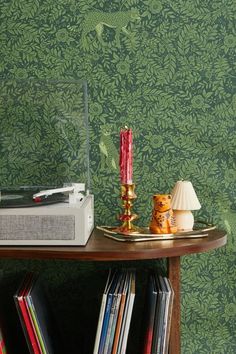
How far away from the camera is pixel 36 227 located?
144 centimetres

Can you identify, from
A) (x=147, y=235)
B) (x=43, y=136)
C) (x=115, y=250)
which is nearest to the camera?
(x=115, y=250)

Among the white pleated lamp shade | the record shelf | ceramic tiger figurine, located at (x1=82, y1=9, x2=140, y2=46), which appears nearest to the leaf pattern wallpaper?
ceramic tiger figurine, located at (x1=82, y1=9, x2=140, y2=46)

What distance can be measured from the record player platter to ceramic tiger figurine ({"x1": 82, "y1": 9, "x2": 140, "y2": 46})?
0.54m

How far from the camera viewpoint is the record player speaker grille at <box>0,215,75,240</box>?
4.70 ft

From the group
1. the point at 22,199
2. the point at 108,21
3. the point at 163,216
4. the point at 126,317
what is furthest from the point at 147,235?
the point at 108,21

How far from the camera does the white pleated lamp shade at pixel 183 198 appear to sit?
1597 millimetres

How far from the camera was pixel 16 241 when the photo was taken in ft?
4.73

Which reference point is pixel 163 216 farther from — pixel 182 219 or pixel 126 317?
→ pixel 126 317

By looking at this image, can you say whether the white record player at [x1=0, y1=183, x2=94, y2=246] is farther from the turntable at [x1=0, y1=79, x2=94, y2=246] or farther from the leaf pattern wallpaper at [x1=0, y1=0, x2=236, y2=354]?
the leaf pattern wallpaper at [x1=0, y1=0, x2=236, y2=354]

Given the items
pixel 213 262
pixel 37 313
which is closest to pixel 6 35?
pixel 37 313

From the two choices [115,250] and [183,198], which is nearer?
[115,250]

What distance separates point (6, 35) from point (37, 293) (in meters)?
0.81

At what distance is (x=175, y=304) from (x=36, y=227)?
46 cm

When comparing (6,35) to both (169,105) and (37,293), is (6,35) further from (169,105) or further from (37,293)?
(37,293)
